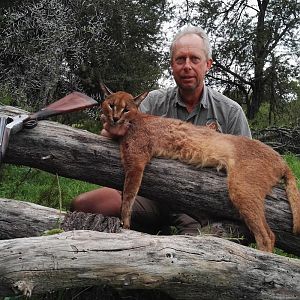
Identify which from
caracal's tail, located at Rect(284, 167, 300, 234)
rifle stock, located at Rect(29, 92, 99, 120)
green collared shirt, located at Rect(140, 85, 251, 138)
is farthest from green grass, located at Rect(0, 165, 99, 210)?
caracal's tail, located at Rect(284, 167, 300, 234)

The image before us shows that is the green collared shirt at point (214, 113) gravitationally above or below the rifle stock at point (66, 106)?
above

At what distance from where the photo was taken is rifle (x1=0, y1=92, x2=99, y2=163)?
156 inches

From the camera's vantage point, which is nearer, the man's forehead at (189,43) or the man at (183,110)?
the man at (183,110)

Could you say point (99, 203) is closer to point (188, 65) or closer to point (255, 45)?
point (188, 65)

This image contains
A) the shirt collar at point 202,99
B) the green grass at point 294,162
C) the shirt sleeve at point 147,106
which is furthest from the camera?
the green grass at point 294,162

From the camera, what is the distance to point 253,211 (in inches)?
156

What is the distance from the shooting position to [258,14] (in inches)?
623

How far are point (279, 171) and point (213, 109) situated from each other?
4.03 feet

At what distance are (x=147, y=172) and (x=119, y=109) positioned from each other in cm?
65

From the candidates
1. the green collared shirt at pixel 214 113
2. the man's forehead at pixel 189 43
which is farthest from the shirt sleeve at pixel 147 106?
the man's forehead at pixel 189 43

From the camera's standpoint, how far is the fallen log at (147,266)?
283 centimetres

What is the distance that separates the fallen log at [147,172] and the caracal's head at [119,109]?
266 millimetres

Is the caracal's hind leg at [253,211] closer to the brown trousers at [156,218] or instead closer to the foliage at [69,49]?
the brown trousers at [156,218]

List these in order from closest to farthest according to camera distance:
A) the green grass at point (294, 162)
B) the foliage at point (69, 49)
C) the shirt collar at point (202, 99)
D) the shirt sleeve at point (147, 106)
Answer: the shirt collar at point (202, 99) → the shirt sleeve at point (147, 106) → the foliage at point (69, 49) → the green grass at point (294, 162)
